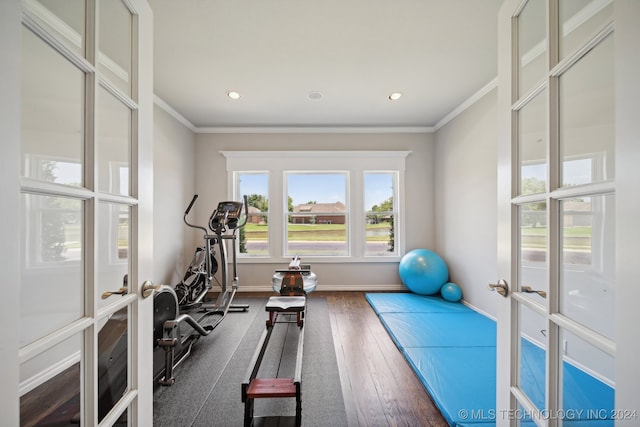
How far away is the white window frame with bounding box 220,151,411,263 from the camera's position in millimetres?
4418

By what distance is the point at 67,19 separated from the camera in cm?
70

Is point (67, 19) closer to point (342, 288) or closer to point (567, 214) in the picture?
point (567, 214)

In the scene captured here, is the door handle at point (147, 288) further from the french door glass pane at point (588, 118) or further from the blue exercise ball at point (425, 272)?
the blue exercise ball at point (425, 272)

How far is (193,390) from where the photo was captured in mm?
1904

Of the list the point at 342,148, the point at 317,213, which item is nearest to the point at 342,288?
the point at 317,213

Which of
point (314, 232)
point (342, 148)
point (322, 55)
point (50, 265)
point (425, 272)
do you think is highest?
point (322, 55)

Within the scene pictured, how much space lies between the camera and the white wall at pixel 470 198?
310cm

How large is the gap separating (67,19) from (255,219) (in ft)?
12.9

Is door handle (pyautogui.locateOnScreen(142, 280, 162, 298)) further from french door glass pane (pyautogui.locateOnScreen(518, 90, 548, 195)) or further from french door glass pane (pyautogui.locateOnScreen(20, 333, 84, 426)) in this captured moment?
french door glass pane (pyautogui.locateOnScreen(518, 90, 548, 195))

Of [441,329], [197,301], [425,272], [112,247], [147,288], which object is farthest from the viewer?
[425,272]

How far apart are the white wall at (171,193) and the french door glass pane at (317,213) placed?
5.38 feet

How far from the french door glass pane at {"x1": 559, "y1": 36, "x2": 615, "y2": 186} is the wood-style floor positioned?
1.66 meters

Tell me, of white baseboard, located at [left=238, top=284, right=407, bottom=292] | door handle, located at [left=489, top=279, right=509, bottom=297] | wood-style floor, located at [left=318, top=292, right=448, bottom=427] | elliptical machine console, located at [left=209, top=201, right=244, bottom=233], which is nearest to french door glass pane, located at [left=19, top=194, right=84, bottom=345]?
door handle, located at [left=489, top=279, right=509, bottom=297]

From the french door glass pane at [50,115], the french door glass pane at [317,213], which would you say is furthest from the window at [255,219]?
the french door glass pane at [50,115]
